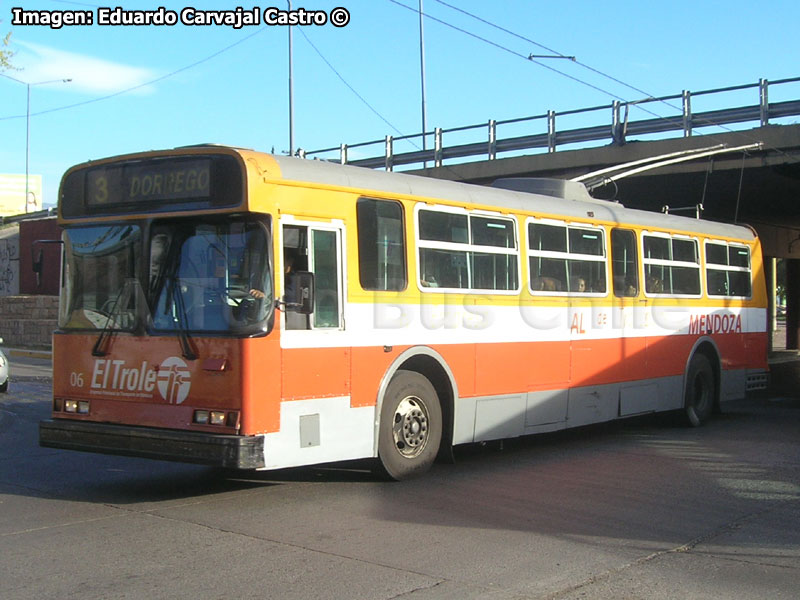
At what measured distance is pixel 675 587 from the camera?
645 centimetres

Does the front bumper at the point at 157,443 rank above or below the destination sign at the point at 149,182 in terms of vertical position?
below

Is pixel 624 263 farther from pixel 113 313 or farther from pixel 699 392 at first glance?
pixel 113 313

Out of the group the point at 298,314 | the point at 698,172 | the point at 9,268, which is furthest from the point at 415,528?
the point at 9,268

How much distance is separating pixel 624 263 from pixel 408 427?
516 centimetres

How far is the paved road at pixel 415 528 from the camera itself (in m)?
6.39

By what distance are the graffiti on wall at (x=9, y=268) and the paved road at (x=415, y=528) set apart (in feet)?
115

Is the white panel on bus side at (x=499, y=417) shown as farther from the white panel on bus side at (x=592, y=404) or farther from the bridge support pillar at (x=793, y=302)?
the bridge support pillar at (x=793, y=302)

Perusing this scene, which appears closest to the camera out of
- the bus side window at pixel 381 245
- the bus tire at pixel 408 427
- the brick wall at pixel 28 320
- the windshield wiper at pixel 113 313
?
the windshield wiper at pixel 113 313

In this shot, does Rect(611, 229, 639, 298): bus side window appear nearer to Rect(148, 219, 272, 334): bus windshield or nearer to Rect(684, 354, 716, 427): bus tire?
Rect(684, 354, 716, 427): bus tire

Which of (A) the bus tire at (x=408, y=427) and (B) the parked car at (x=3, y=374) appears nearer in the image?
(A) the bus tire at (x=408, y=427)

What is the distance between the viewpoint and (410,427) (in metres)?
10.2

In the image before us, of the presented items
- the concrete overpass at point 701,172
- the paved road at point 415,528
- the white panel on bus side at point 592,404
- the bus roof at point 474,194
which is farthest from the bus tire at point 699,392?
the concrete overpass at point 701,172

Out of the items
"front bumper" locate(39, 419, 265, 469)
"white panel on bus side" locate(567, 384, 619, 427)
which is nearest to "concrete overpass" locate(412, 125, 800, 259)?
"white panel on bus side" locate(567, 384, 619, 427)

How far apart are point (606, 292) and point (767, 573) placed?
700cm
